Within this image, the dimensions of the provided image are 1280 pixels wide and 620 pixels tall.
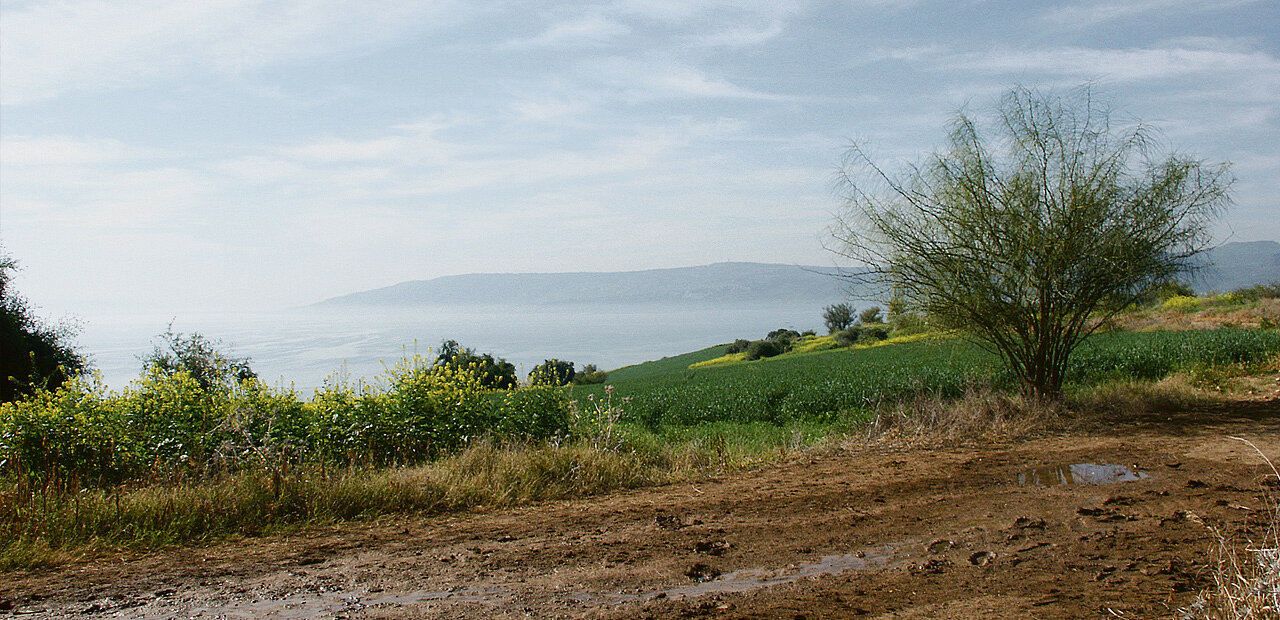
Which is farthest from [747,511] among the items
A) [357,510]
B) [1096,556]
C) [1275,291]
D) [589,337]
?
[589,337]

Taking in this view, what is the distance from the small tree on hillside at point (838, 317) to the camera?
70775 mm

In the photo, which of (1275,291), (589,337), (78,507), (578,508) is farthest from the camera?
(589,337)

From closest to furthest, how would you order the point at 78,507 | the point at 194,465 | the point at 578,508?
1. the point at 78,507
2. the point at 578,508
3. the point at 194,465

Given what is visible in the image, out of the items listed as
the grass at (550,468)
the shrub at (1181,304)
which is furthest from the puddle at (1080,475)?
the shrub at (1181,304)

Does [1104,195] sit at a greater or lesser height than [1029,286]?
greater

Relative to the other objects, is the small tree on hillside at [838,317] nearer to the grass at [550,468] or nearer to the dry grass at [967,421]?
the grass at [550,468]

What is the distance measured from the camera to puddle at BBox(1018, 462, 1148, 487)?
7.82m

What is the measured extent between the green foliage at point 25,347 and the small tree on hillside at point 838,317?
179ft

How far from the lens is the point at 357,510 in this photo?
7.44 metres

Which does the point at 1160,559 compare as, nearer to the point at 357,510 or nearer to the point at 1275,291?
the point at 357,510

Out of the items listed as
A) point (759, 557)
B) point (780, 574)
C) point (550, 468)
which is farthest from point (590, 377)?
point (780, 574)

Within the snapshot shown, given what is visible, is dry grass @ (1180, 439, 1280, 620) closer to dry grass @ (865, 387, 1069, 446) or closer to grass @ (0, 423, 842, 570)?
grass @ (0, 423, 842, 570)

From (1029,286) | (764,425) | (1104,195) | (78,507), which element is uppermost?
(1104,195)

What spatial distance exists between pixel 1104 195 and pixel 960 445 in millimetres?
4810
